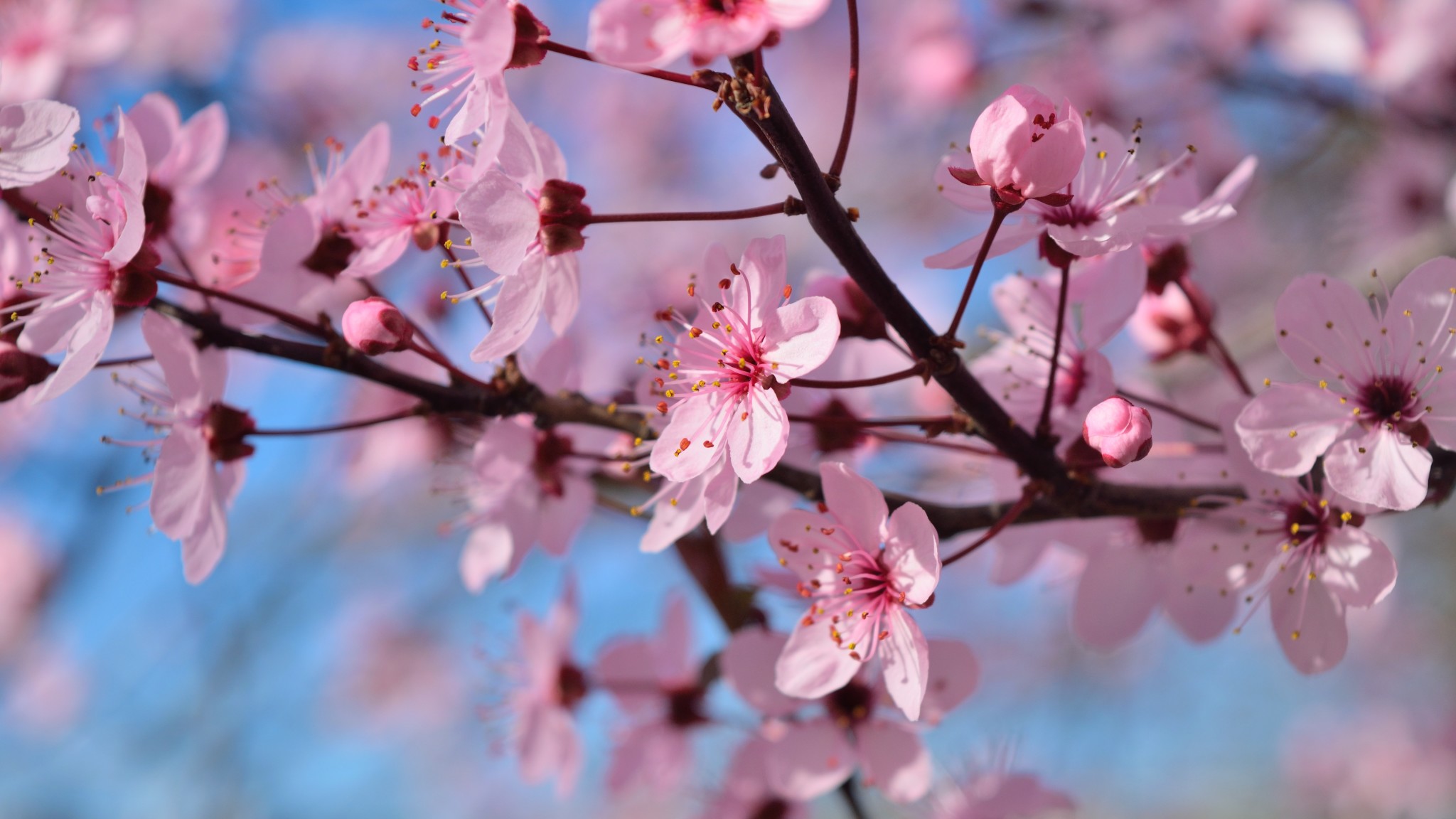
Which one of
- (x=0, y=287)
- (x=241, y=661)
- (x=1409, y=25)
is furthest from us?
(x=241, y=661)

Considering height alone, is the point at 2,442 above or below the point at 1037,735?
above

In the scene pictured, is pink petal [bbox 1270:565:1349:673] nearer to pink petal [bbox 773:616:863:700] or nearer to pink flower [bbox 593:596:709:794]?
pink petal [bbox 773:616:863:700]

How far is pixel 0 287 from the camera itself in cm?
110

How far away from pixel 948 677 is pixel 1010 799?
394 millimetres

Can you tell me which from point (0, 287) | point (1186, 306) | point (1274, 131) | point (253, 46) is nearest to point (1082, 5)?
point (1274, 131)

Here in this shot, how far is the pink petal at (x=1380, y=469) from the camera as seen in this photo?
2.82 feet

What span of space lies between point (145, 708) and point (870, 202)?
3.89 meters

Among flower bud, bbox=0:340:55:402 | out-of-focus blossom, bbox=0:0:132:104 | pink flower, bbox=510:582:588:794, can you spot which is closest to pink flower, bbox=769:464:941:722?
pink flower, bbox=510:582:588:794

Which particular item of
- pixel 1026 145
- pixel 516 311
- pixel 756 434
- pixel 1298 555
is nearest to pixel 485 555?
pixel 516 311

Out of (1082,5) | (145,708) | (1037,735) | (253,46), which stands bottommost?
(1037,735)

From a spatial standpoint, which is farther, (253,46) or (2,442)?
(2,442)

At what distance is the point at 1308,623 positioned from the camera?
105 cm

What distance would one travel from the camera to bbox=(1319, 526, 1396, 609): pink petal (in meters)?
0.95

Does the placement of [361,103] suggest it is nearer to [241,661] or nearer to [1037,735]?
[241,661]
